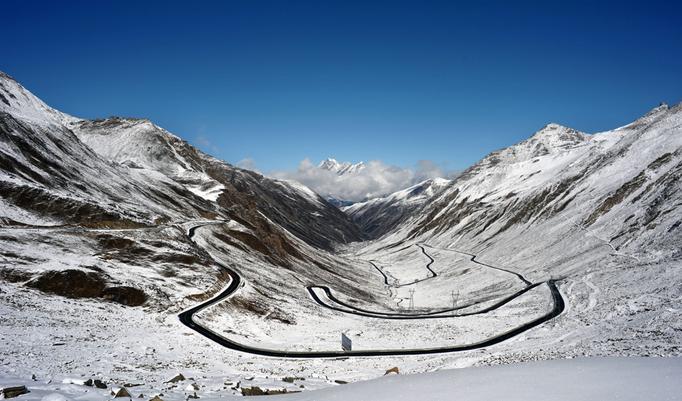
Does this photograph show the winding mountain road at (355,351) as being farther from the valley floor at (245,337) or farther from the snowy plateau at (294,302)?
the valley floor at (245,337)

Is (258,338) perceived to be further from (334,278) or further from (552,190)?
(552,190)

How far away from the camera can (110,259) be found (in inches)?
2682

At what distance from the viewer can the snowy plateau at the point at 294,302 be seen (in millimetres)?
19219

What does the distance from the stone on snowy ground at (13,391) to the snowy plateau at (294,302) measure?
72cm

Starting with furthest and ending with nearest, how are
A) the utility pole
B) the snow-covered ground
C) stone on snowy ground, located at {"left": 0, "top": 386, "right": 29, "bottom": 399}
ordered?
1. the utility pole
2. stone on snowy ground, located at {"left": 0, "top": 386, "right": 29, "bottom": 399}
3. the snow-covered ground

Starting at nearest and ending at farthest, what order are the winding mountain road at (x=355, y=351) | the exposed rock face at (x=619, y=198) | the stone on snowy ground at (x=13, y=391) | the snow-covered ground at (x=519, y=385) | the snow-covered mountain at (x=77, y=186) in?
the snow-covered ground at (x=519, y=385)
the stone on snowy ground at (x=13, y=391)
the winding mountain road at (x=355, y=351)
the snow-covered mountain at (x=77, y=186)
the exposed rock face at (x=619, y=198)

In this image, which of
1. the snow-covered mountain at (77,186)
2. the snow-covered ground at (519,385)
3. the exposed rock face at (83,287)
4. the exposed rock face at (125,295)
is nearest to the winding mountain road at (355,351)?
the exposed rock face at (125,295)

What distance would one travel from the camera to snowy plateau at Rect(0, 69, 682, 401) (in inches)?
757

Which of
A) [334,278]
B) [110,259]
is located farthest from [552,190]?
[110,259]

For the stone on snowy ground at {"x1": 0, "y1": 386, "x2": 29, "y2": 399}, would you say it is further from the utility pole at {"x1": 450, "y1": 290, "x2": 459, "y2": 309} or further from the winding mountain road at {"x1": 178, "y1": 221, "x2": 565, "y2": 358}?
the utility pole at {"x1": 450, "y1": 290, "x2": 459, "y2": 309}

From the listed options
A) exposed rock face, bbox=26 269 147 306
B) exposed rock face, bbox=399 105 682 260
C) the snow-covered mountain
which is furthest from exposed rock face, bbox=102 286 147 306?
exposed rock face, bbox=399 105 682 260

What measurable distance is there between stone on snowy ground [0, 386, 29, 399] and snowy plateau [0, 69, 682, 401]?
0.72 meters

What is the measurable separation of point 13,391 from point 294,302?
221 ft

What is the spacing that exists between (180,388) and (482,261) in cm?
13824
